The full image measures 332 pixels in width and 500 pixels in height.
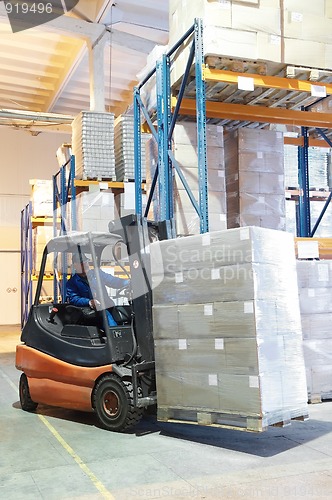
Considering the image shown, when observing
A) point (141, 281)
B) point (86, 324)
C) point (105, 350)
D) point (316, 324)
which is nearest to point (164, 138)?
point (141, 281)

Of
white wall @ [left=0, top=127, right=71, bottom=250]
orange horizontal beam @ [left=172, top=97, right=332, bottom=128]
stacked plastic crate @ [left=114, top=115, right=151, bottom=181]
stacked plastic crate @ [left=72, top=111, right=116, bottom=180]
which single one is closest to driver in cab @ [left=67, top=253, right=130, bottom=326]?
orange horizontal beam @ [left=172, top=97, right=332, bottom=128]

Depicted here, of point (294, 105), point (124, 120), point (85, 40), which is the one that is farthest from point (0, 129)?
point (294, 105)

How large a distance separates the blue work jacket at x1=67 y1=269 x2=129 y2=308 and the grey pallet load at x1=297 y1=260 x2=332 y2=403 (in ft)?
6.18

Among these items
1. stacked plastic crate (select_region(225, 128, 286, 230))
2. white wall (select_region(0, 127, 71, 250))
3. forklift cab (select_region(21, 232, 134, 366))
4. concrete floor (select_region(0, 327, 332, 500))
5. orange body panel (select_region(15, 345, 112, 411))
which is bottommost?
concrete floor (select_region(0, 327, 332, 500))

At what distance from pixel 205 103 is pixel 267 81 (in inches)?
23.9

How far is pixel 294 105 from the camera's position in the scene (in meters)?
6.16

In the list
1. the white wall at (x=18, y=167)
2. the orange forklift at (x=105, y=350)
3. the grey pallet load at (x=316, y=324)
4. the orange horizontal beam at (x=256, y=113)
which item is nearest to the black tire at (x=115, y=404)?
the orange forklift at (x=105, y=350)

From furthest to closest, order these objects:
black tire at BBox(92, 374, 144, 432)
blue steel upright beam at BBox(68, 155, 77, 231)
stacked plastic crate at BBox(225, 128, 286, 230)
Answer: blue steel upright beam at BBox(68, 155, 77, 231), stacked plastic crate at BBox(225, 128, 286, 230), black tire at BBox(92, 374, 144, 432)

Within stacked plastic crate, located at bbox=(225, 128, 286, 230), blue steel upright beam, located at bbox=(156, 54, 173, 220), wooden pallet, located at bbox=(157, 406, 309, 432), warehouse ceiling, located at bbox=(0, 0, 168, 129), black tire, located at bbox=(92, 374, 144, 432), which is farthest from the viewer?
warehouse ceiling, located at bbox=(0, 0, 168, 129)

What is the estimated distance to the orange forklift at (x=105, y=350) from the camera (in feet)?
16.2

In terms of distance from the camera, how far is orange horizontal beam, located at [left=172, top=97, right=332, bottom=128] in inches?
233

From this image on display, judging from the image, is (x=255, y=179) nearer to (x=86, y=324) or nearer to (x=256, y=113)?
(x=256, y=113)

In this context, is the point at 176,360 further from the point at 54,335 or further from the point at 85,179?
the point at 85,179

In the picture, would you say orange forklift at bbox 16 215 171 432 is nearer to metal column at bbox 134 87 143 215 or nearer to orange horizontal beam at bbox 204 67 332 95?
metal column at bbox 134 87 143 215
